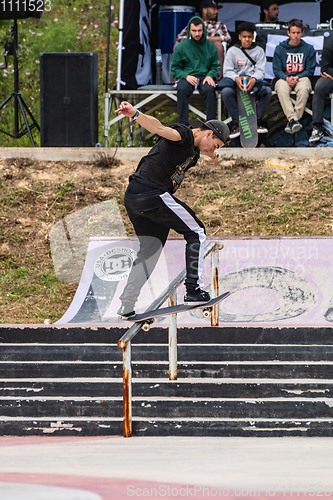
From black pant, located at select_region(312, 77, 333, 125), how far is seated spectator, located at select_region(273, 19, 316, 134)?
0.16m

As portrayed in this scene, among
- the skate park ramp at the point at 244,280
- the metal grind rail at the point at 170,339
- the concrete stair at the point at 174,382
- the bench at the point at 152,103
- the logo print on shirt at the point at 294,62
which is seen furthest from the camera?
the bench at the point at 152,103

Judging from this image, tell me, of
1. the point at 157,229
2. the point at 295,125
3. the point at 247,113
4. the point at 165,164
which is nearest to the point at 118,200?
the point at 247,113

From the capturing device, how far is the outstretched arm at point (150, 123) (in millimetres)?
3817

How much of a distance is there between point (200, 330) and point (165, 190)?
145 cm

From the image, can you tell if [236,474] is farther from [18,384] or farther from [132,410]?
[18,384]

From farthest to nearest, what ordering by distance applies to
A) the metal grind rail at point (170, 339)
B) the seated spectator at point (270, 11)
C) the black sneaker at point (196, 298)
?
the seated spectator at point (270, 11), the black sneaker at point (196, 298), the metal grind rail at point (170, 339)

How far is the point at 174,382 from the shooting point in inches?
171

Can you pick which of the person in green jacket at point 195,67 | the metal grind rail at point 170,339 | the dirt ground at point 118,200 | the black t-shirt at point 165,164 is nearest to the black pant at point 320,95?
the dirt ground at point 118,200

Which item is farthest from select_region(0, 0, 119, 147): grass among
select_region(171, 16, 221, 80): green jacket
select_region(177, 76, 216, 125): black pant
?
select_region(177, 76, 216, 125): black pant

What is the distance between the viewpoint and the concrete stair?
3.96 meters

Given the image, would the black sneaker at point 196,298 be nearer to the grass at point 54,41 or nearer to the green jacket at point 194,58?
the green jacket at point 194,58

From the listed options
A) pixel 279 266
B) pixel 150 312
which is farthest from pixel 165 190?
pixel 279 266

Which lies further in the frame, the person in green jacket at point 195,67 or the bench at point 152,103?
the bench at point 152,103

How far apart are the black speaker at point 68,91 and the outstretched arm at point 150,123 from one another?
5685mm
